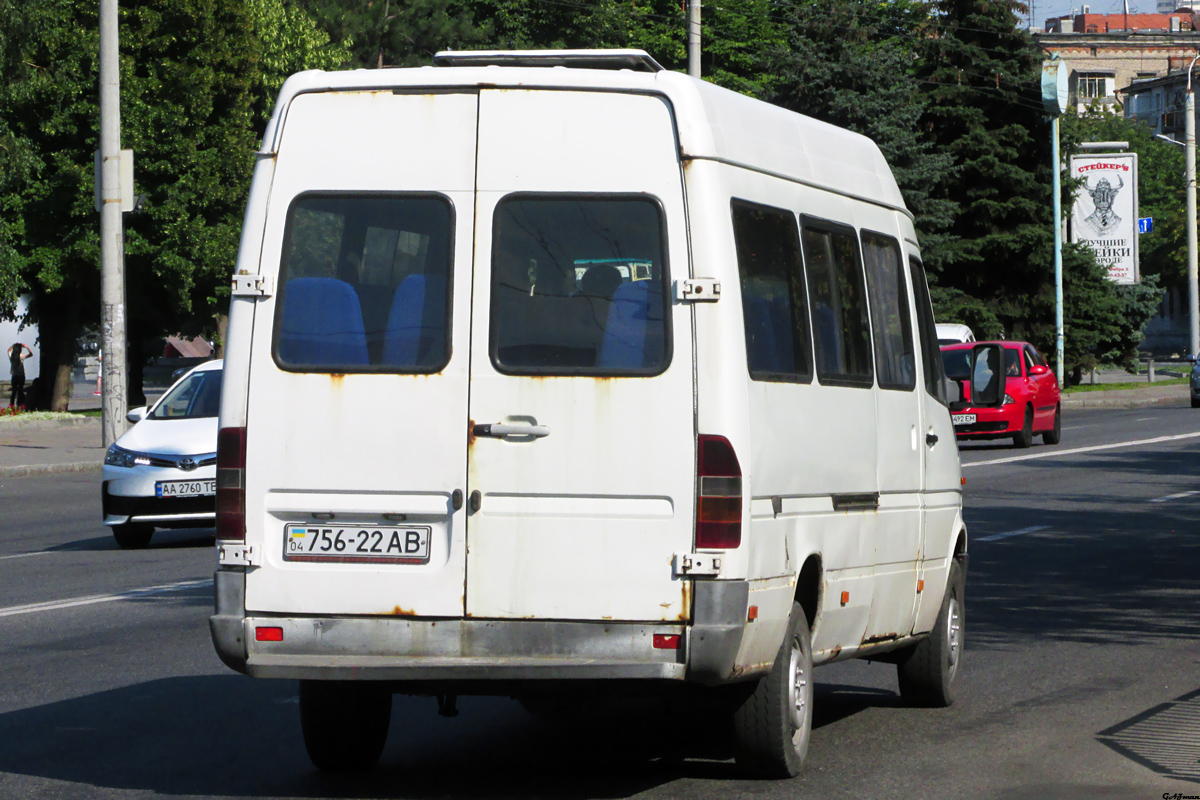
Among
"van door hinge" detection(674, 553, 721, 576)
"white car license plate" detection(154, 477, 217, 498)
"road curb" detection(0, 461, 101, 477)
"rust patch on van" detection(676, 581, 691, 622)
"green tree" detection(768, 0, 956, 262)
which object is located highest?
"green tree" detection(768, 0, 956, 262)

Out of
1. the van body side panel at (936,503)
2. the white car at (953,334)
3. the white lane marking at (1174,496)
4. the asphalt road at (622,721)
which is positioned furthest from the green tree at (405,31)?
the van body side panel at (936,503)

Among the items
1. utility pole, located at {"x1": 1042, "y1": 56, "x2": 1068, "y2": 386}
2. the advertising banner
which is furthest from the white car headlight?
the advertising banner

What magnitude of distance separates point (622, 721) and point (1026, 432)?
23.0 m

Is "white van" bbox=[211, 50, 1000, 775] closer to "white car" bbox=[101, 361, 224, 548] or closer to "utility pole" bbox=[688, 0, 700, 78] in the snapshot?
"white car" bbox=[101, 361, 224, 548]

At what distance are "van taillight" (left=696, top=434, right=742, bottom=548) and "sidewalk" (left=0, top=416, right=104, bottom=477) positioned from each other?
22289 millimetres

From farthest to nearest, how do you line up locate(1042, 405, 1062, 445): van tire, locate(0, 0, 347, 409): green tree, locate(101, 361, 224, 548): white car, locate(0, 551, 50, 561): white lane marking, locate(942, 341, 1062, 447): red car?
1. locate(0, 0, 347, 409): green tree
2. locate(1042, 405, 1062, 445): van tire
3. locate(942, 341, 1062, 447): red car
4. locate(101, 361, 224, 548): white car
5. locate(0, 551, 50, 561): white lane marking

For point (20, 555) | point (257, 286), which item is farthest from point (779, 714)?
point (20, 555)

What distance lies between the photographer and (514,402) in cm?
596

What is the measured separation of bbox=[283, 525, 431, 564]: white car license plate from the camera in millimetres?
5977

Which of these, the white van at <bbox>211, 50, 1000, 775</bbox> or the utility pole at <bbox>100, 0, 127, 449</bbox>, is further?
the utility pole at <bbox>100, 0, 127, 449</bbox>

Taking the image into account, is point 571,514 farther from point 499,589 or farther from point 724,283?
point 724,283

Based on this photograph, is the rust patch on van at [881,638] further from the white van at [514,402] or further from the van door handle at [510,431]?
the van door handle at [510,431]

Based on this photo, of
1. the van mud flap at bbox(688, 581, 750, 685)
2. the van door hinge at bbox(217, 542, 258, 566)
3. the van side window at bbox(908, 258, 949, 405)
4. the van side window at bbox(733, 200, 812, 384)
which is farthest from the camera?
the van side window at bbox(908, 258, 949, 405)

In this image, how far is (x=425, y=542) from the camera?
5977mm
